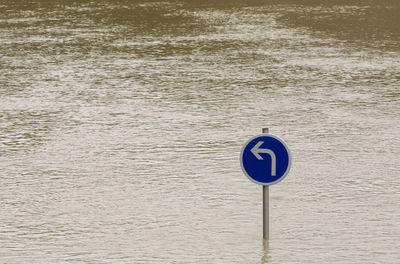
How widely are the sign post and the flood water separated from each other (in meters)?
0.66

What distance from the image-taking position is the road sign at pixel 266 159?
688 cm

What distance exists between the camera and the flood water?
7.53 meters

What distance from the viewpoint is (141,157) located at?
10.6 meters

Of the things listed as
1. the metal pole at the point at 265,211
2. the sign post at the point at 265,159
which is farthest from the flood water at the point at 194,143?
the sign post at the point at 265,159

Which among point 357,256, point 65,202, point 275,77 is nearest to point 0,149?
point 65,202

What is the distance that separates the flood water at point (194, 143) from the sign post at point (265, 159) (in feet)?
2.17

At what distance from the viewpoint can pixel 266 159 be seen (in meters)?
6.93

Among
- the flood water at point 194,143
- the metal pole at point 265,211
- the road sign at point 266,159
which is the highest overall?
the road sign at point 266,159

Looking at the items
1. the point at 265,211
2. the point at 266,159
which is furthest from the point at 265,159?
the point at 265,211

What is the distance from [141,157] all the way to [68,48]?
10374 mm

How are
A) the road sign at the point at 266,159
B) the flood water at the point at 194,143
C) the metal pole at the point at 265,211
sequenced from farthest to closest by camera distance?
the flood water at the point at 194,143, the metal pole at the point at 265,211, the road sign at the point at 266,159

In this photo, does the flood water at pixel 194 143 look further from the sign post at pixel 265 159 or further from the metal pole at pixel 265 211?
the sign post at pixel 265 159

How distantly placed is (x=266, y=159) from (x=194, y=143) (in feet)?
14.1

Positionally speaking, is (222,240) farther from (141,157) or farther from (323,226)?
(141,157)
